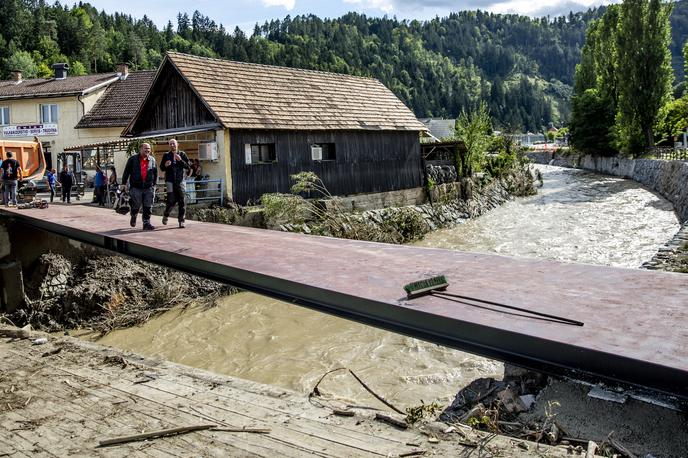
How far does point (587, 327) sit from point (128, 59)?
94.5 metres

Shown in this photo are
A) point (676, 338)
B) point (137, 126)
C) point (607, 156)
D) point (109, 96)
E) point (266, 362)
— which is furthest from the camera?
point (607, 156)

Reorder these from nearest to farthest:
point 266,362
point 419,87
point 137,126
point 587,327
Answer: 1. point 587,327
2. point 266,362
3. point 137,126
4. point 419,87

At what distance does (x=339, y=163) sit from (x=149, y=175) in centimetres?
1339

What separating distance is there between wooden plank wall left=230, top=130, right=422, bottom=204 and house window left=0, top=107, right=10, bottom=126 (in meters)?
24.5

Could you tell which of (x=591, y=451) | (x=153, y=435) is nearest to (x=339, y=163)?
(x=153, y=435)

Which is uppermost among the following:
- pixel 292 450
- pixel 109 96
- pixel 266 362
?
pixel 109 96

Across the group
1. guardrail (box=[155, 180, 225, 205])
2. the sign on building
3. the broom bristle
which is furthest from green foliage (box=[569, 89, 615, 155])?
the broom bristle

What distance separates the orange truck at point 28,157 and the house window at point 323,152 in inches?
438

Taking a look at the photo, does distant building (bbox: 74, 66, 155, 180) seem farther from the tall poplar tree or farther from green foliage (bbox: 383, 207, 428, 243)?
the tall poplar tree

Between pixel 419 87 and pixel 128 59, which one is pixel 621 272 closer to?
pixel 128 59

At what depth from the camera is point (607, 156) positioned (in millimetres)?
47281

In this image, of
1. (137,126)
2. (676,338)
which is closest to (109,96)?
(137,126)

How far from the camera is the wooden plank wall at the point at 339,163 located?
19.8 metres

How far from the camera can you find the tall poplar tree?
124ft
